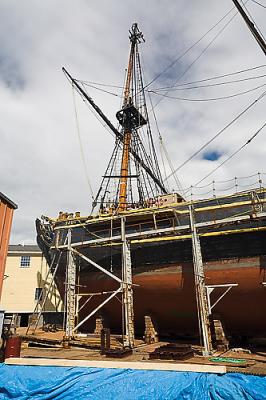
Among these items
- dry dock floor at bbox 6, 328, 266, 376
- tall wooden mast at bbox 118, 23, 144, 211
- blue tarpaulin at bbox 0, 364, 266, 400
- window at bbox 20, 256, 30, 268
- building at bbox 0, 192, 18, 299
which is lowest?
blue tarpaulin at bbox 0, 364, 266, 400

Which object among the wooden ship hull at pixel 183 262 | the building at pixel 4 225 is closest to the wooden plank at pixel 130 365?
the building at pixel 4 225

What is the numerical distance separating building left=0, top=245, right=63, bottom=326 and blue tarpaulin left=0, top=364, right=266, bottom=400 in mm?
17132

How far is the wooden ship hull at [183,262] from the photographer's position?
12633 millimetres

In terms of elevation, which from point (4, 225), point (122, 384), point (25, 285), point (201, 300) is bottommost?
point (122, 384)

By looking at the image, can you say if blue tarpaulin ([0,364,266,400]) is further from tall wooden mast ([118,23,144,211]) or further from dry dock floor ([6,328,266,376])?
tall wooden mast ([118,23,144,211])

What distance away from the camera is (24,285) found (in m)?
25.9

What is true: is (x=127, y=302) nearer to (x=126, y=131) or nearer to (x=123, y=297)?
(x=123, y=297)

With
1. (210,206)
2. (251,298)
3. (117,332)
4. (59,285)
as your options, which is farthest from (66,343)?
(210,206)

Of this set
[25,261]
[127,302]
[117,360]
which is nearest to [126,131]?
[25,261]

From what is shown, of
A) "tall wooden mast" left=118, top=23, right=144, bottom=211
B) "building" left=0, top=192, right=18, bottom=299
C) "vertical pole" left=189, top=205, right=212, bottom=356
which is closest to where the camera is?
Answer: "building" left=0, top=192, right=18, bottom=299

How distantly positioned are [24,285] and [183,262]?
17194 mm

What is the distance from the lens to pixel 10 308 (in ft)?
82.7

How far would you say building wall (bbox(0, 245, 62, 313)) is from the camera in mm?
25281

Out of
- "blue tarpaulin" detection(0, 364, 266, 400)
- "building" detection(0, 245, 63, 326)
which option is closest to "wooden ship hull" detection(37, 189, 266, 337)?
"blue tarpaulin" detection(0, 364, 266, 400)
